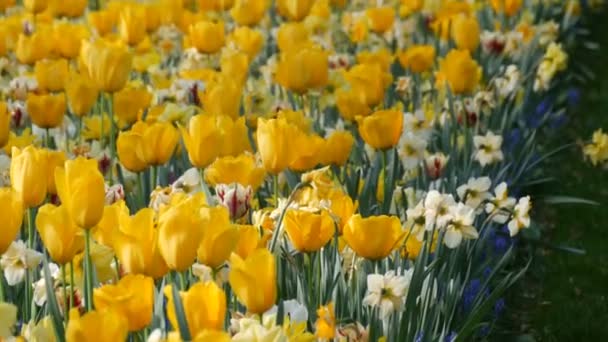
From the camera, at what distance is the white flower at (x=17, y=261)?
267 cm

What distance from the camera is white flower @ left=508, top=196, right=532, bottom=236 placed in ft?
10.7

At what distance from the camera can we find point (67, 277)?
8.95ft

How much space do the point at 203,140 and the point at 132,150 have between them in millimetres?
272

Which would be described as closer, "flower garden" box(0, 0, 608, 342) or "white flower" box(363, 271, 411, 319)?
"flower garden" box(0, 0, 608, 342)

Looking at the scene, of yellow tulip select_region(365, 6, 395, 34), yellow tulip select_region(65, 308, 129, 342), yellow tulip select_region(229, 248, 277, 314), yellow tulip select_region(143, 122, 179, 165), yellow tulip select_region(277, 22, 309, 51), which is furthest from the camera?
yellow tulip select_region(365, 6, 395, 34)

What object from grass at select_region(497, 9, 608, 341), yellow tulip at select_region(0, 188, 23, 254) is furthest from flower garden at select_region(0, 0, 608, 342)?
grass at select_region(497, 9, 608, 341)

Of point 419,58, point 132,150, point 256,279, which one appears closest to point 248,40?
point 419,58

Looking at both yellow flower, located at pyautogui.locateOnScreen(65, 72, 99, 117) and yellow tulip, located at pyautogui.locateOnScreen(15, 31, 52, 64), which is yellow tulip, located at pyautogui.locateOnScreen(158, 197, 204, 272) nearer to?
yellow flower, located at pyautogui.locateOnScreen(65, 72, 99, 117)

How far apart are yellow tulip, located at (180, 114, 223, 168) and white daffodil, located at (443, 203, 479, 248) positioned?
24.3 inches

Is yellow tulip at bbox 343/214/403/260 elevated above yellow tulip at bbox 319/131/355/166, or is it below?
above

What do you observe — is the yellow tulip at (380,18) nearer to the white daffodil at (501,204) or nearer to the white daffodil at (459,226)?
the white daffodil at (501,204)

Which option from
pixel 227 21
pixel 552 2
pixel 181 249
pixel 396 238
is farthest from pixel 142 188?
pixel 552 2

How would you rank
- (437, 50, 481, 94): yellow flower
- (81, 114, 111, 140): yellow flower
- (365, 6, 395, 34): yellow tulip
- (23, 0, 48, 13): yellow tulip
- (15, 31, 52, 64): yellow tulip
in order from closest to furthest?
(81, 114, 111, 140): yellow flower
(437, 50, 481, 94): yellow flower
(15, 31, 52, 64): yellow tulip
(23, 0, 48, 13): yellow tulip
(365, 6, 395, 34): yellow tulip

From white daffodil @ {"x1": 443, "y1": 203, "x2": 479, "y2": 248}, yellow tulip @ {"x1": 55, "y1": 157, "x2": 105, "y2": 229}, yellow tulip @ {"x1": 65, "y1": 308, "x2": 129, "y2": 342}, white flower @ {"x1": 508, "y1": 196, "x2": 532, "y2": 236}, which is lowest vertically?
white flower @ {"x1": 508, "y1": 196, "x2": 532, "y2": 236}
